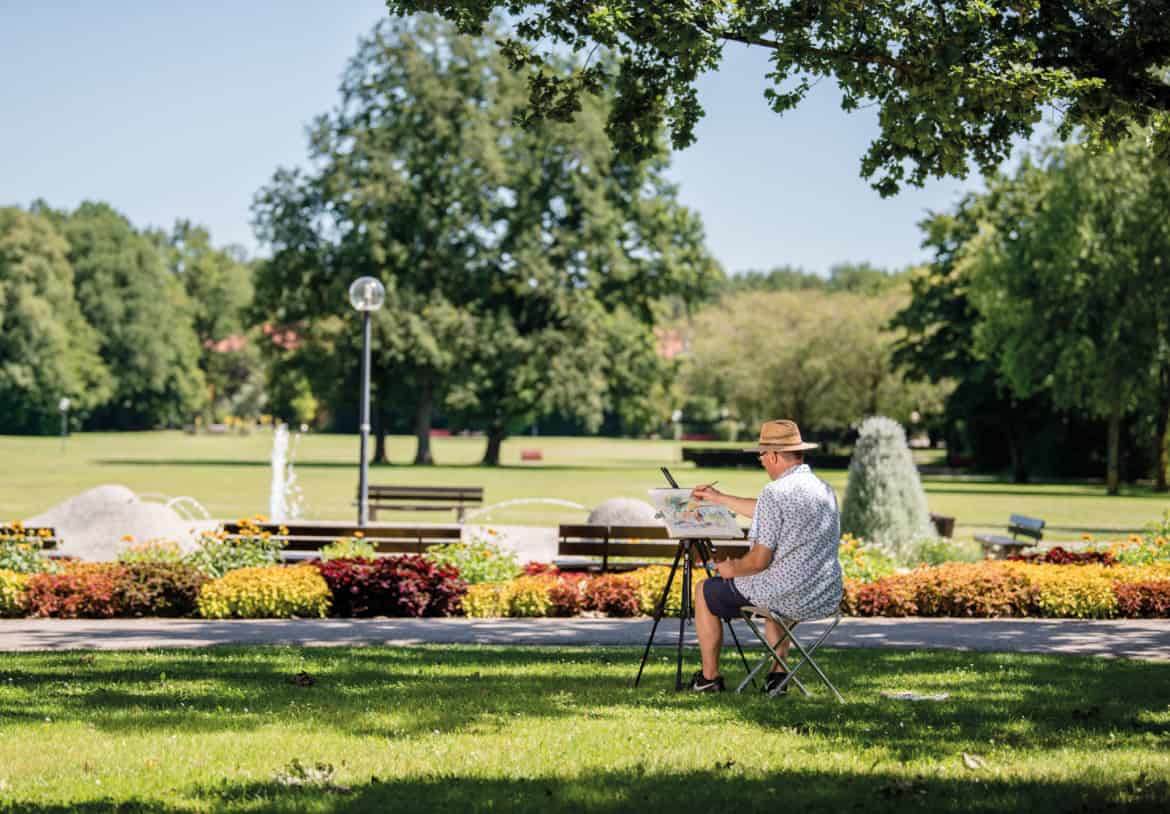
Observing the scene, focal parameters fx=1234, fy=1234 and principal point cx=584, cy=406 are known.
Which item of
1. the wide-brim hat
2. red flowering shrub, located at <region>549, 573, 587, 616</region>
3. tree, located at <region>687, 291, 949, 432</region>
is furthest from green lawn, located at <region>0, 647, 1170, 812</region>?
tree, located at <region>687, 291, 949, 432</region>

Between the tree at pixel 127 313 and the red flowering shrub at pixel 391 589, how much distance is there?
3395 inches

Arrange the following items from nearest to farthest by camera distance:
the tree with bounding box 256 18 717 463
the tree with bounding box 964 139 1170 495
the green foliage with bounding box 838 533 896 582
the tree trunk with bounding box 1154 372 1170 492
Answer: the green foliage with bounding box 838 533 896 582, the tree with bounding box 964 139 1170 495, the tree trunk with bounding box 1154 372 1170 492, the tree with bounding box 256 18 717 463

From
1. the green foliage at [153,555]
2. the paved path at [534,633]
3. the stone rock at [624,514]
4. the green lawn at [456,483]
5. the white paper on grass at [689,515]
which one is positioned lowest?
the green lawn at [456,483]

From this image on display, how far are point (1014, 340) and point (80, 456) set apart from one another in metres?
40.6

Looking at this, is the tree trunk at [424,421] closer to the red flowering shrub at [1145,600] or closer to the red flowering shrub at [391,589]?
the red flowering shrub at [391,589]

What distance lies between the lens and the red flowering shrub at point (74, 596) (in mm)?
11586

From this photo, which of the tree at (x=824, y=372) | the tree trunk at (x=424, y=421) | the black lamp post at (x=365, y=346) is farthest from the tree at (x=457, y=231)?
the black lamp post at (x=365, y=346)

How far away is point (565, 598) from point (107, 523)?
298 inches

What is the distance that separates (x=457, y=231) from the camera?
5141cm

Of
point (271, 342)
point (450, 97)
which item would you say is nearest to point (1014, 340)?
point (450, 97)

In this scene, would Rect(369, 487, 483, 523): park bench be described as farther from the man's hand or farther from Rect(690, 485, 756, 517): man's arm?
the man's hand

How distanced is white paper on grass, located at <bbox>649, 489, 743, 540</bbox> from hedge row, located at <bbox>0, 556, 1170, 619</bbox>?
4223mm

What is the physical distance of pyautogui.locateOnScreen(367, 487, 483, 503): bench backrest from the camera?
942 inches

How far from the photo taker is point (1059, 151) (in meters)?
41.8
